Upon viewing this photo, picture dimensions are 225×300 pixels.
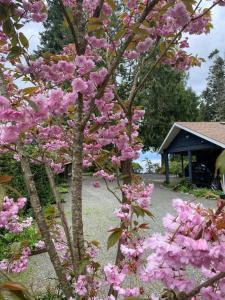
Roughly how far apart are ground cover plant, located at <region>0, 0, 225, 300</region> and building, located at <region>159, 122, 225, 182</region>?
13.6m

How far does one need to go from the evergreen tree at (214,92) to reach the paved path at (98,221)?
26.2 meters

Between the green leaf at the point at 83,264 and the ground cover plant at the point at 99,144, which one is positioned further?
the green leaf at the point at 83,264

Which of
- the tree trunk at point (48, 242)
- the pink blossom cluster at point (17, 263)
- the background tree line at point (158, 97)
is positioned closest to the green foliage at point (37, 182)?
the pink blossom cluster at point (17, 263)

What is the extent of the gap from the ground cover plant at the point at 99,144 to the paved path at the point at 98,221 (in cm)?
91

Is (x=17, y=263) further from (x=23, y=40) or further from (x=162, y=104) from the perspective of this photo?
(x=162, y=104)

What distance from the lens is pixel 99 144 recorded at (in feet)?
11.6

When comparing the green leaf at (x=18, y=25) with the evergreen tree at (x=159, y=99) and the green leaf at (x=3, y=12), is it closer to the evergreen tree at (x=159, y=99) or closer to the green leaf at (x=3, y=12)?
the green leaf at (x=3, y=12)

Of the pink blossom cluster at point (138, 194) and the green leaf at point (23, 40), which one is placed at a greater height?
the green leaf at point (23, 40)

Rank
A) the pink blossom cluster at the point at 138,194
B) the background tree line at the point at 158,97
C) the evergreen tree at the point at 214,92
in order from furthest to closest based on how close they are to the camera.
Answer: the evergreen tree at the point at 214,92 < the background tree line at the point at 158,97 < the pink blossom cluster at the point at 138,194

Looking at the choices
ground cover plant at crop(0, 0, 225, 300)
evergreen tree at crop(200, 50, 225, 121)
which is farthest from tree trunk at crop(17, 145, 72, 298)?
evergreen tree at crop(200, 50, 225, 121)

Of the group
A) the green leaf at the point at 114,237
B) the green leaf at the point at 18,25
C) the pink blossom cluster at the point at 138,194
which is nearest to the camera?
the green leaf at the point at 114,237

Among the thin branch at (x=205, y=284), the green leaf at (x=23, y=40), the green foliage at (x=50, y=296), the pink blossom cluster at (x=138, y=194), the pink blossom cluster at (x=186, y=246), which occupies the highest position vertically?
the green leaf at (x=23, y=40)

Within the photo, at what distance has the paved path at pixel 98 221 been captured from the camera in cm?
608

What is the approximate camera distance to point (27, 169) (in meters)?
2.31
